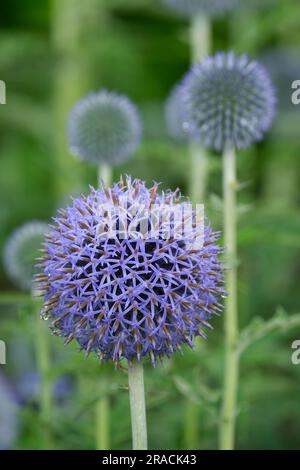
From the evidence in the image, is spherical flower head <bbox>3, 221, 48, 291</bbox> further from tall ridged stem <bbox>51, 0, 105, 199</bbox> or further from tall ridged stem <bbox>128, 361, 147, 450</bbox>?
tall ridged stem <bbox>51, 0, 105, 199</bbox>

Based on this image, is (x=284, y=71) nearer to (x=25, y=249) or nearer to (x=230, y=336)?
(x=25, y=249)

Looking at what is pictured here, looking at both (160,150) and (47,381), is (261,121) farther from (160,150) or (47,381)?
(47,381)

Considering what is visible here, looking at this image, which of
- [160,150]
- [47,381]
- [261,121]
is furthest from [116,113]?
[47,381]

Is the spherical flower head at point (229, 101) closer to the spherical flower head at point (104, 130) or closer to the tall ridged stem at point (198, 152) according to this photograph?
the spherical flower head at point (104, 130)

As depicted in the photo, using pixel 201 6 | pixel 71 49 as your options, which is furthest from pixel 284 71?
pixel 201 6

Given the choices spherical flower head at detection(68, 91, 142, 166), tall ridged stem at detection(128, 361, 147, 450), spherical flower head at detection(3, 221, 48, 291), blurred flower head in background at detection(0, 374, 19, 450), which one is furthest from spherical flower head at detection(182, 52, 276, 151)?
blurred flower head in background at detection(0, 374, 19, 450)

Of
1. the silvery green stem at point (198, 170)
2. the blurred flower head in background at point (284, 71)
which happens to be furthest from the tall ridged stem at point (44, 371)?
the blurred flower head in background at point (284, 71)
